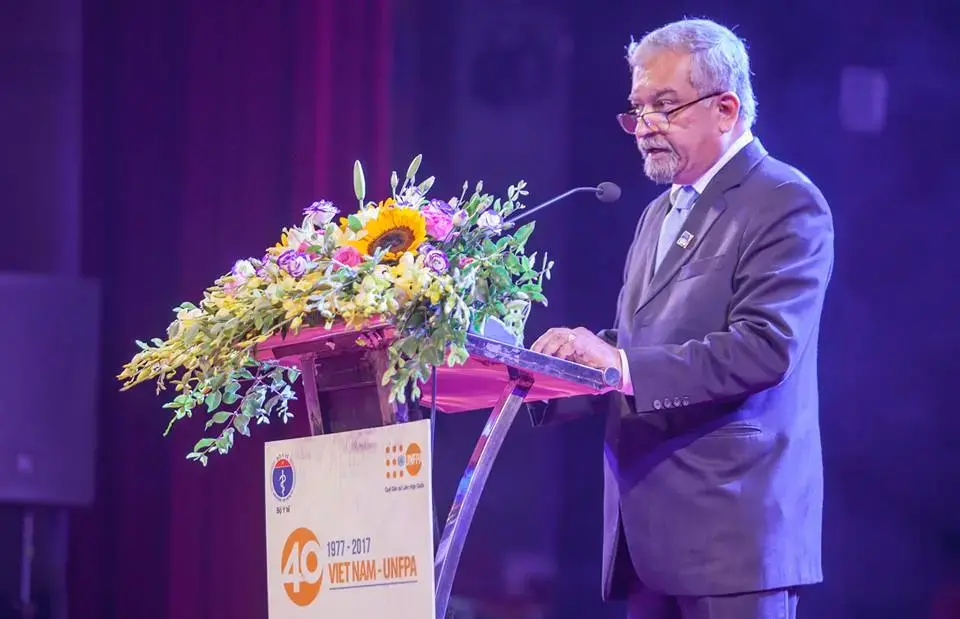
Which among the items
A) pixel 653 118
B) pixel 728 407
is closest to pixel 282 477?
pixel 728 407

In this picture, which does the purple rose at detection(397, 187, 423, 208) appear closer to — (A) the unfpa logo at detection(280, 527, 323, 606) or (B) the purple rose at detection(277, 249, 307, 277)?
(B) the purple rose at detection(277, 249, 307, 277)

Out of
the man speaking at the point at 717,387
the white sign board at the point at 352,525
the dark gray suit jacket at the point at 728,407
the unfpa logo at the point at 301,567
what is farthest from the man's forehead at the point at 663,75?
the unfpa logo at the point at 301,567

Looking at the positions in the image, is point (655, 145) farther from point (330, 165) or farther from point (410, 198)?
point (330, 165)

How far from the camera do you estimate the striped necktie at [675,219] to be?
235 cm

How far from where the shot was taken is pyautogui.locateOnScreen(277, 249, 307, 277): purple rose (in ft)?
5.77

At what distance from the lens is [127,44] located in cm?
393

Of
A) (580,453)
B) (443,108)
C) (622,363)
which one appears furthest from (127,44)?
(622,363)

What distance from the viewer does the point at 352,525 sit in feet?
5.70

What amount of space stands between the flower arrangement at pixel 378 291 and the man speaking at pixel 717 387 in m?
0.20

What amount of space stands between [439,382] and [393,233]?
0.97ft

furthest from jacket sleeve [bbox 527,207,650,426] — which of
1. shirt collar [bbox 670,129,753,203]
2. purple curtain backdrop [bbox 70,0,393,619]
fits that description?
purple curtain backdrop [bbox 70,0,393,619]

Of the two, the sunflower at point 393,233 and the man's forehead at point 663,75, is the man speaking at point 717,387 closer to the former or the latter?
the man's forehead at point 663,75

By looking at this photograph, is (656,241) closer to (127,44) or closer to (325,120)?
(325,120)

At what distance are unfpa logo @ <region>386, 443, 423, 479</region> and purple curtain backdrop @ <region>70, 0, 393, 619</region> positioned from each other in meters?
2.14
